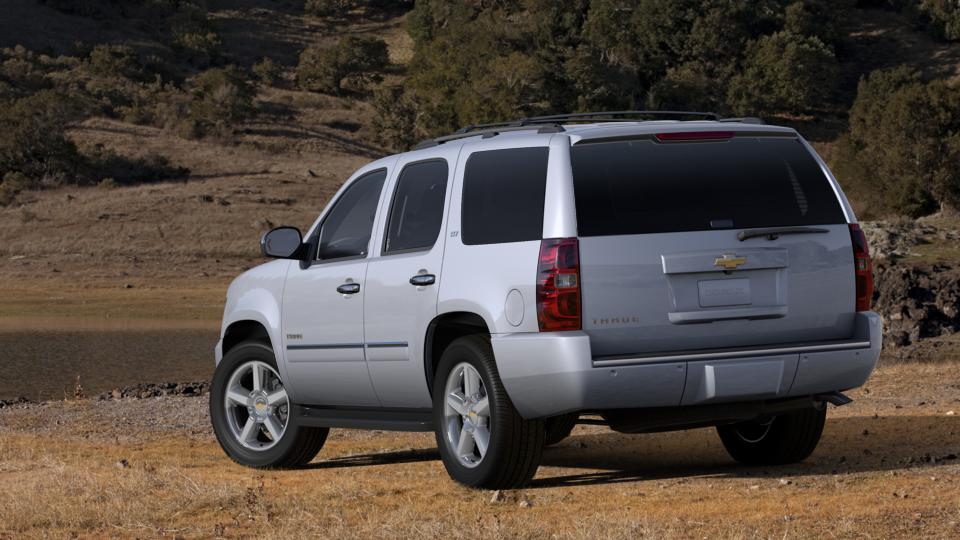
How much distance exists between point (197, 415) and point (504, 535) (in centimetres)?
817

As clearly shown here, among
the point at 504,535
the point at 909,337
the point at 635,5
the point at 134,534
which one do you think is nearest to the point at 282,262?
the point at 134,534

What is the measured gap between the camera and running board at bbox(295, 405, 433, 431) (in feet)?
30.4

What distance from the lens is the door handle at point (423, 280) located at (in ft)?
29.0

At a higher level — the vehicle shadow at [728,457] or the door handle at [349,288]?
the door handle at [349,288]

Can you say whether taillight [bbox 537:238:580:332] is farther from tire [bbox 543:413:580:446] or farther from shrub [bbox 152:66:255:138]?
shrub [bbox 152:66:255:138]

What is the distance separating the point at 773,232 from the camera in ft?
27.3

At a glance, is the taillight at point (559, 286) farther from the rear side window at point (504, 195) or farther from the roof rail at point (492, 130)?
the roof rail at point (492, 130)

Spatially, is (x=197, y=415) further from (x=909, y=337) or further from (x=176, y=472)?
(x=909, y=337)

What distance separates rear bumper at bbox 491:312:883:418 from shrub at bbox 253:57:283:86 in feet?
246

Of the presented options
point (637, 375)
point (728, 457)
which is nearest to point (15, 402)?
point (728, 457)

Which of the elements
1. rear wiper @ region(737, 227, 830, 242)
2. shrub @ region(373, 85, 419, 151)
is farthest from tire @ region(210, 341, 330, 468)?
shrub @ region(373, 85, 419, 151)

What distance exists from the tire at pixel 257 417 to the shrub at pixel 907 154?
35.0m

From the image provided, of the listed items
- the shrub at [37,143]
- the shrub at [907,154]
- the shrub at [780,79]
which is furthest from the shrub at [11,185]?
the shrub at [780,79]

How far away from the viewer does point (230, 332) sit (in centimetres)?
1084
